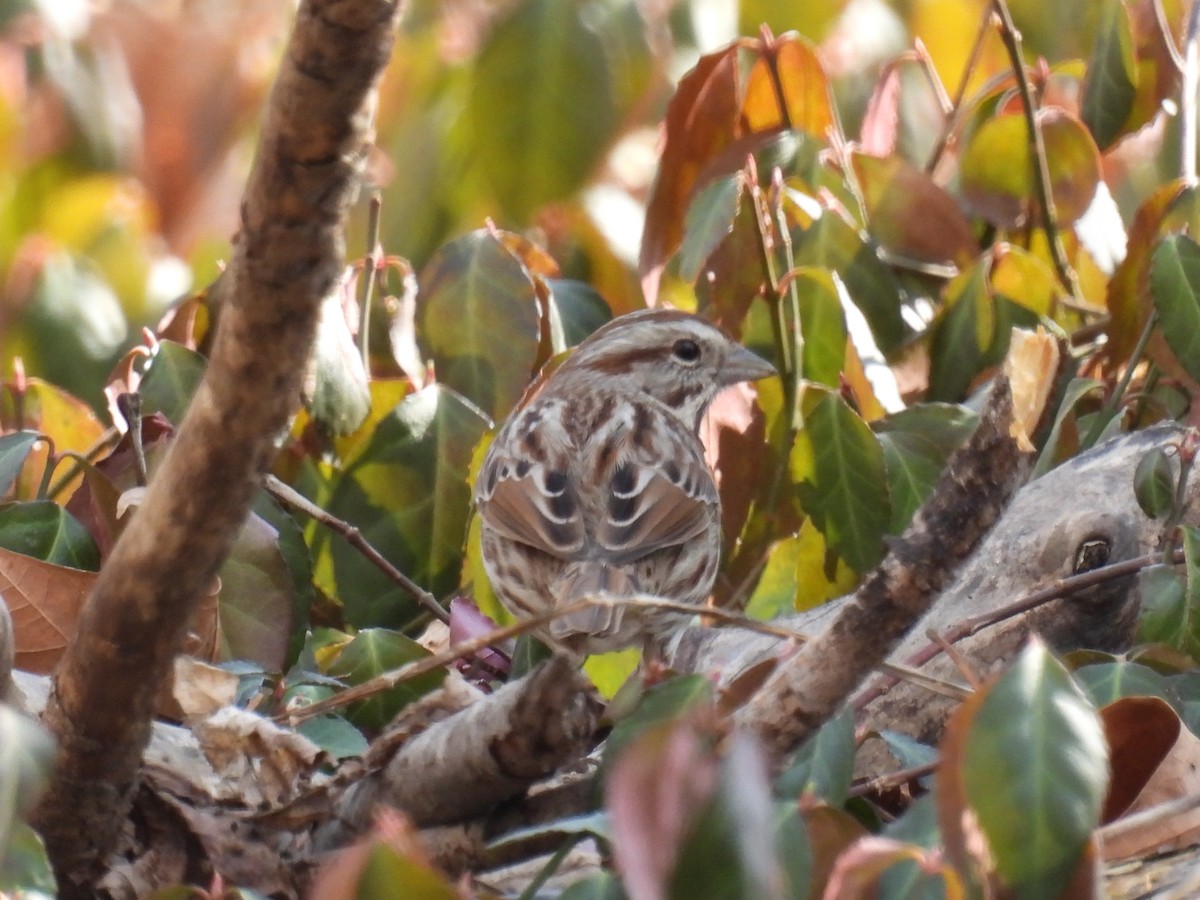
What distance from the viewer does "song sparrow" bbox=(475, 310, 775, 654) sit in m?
3.86

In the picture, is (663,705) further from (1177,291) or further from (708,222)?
(708,222)

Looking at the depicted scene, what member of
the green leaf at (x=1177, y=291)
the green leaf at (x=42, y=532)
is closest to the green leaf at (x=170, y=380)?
the green leaf at (x=42, y=532)

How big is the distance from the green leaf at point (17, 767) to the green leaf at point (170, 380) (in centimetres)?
195

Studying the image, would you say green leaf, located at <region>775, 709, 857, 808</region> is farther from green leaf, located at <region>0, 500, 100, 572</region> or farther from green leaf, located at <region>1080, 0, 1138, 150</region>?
green leaf, located at <region>1080, 0, 1138, 150</region>

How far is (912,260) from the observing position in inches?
184

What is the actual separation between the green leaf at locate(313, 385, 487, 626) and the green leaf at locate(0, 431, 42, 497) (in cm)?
73

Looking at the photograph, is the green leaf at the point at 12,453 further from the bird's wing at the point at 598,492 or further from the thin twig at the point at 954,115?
the thin twig at the point at 954,115

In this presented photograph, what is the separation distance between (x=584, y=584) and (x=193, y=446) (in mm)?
1736

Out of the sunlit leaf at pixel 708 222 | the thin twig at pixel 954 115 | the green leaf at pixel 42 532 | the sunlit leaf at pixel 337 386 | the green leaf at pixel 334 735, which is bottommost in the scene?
the green leaf at pixel 334 735

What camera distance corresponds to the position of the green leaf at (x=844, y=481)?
12.2ft

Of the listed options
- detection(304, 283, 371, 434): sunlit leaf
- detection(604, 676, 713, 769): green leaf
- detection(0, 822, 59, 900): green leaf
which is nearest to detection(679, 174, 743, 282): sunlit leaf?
detection(304, 283, 371, 434): sunlit leaf

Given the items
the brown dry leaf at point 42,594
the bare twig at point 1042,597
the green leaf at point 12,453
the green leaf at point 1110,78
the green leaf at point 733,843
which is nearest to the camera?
the green leaf at point 733,843

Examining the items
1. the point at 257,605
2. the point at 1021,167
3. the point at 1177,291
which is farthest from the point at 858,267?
the point at 257,605

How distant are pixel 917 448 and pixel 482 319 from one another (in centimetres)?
99
